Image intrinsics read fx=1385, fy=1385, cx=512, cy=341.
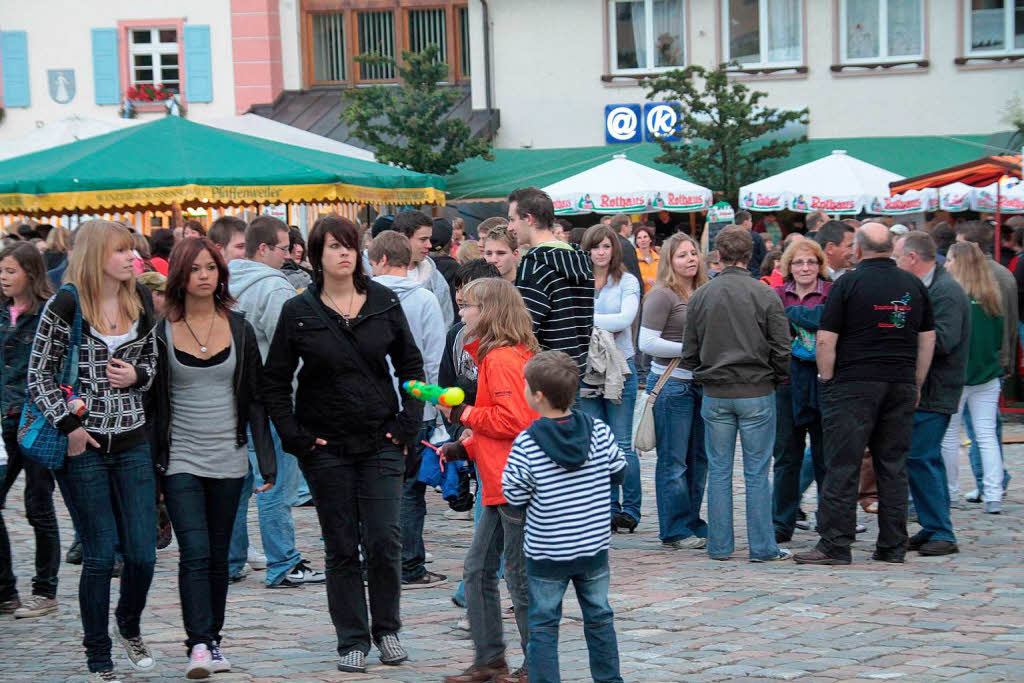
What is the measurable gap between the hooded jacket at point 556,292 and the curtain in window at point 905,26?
20.3 m

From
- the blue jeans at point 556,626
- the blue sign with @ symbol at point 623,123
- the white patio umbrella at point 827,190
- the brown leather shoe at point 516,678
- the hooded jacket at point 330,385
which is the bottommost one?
the brown leather shoe at point 516,678

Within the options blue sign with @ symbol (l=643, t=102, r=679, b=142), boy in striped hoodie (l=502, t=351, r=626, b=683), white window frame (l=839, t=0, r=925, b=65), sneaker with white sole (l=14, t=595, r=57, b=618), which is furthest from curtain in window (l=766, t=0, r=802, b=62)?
boy in striped hoodie (l=502, t=351, r=626, b=683)

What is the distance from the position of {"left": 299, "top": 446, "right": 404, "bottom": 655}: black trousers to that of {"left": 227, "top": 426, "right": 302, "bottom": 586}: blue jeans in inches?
71.9

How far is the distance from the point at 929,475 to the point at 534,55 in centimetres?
1984

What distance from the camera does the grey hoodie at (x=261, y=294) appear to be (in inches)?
308

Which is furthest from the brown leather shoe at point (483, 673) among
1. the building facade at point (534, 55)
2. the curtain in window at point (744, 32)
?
the curtain in window at point (744, 32)

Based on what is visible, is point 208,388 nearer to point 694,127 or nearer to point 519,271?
point 519,271

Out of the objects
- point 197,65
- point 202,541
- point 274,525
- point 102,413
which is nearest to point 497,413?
point 202,541

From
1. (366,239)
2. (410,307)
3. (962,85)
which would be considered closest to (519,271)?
(410,307)

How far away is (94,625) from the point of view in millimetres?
6016

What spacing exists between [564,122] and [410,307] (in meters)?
19.8

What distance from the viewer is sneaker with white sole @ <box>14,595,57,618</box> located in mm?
7574

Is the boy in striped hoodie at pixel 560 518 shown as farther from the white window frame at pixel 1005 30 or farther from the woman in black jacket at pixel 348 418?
the white window frame at pixel 1005 30

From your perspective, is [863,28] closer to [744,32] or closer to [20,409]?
[744,32]
